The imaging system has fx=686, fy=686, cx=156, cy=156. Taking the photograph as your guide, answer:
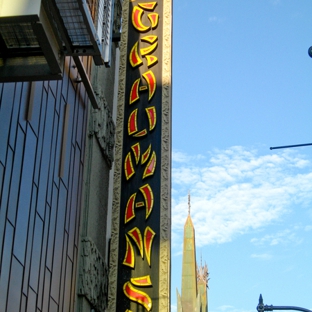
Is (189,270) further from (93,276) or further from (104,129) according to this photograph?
(93,276)

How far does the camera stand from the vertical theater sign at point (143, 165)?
74.1 feet

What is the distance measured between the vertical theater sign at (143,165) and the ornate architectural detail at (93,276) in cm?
90

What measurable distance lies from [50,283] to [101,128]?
832 centimetres

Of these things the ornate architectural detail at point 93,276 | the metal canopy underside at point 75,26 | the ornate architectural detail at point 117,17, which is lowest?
the ornate architectural detail at point 93,276

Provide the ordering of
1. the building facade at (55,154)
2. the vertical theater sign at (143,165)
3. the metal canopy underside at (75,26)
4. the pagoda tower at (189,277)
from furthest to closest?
the pagoda tower at (189,277)
the vertical theater sign at (143,165)
the metal canopy underside at (75,26)
the building facade at (55,154)

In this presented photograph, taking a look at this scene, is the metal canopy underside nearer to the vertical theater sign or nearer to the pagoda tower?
the vertical theater sign

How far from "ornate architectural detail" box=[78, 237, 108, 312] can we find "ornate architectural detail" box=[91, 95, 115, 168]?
420 cm

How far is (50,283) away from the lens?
1947cm

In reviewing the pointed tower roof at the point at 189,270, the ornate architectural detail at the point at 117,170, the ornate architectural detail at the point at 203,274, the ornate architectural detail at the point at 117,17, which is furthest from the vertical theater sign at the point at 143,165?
the ornate architectural detail at the point at 203,274

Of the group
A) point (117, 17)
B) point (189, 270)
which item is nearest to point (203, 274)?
point (189, 270)

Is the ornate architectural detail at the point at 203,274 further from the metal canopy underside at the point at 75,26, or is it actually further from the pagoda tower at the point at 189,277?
the metal canopy underside at the point at 75,26

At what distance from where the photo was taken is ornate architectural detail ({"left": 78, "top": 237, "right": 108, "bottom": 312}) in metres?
22.8

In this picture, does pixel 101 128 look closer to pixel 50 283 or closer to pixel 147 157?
pixel 147 157

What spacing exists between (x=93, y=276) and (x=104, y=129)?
597 cm
